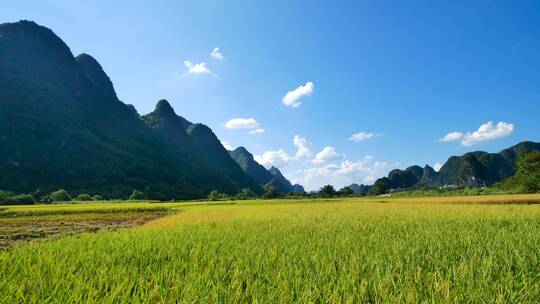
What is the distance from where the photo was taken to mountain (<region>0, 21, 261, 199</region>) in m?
96.2

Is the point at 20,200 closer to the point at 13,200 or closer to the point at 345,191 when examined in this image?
the point at 13,200

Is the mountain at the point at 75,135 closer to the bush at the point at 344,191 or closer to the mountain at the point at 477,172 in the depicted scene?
the bush at the point at 344,191

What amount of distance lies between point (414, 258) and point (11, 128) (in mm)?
132798

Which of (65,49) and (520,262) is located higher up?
(65,49)

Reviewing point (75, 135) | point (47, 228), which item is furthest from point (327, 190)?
point (75, 135)

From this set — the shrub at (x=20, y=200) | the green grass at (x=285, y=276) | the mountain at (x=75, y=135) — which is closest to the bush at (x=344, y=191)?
the mountain at (x=75, y=135)

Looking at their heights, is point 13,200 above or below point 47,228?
above

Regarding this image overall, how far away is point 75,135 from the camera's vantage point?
119562mm

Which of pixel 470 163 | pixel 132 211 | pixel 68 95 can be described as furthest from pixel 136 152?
pixel 470 163

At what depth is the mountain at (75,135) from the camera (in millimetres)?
96250

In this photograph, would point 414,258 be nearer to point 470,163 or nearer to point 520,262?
point 520,262

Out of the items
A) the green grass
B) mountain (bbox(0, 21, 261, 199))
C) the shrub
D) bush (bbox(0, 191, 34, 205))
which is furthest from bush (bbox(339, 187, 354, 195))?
the green grass

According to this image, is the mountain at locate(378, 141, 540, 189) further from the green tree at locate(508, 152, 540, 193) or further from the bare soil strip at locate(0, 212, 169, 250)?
the bare soil strip at locate(0, 212, 169, 250)

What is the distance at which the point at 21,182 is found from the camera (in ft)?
287
